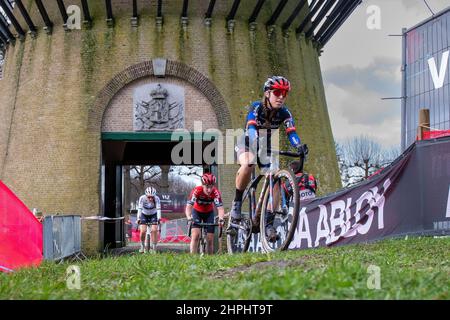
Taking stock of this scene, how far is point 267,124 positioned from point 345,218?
5440 mm

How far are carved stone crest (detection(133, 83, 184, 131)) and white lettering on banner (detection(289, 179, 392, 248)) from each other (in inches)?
368

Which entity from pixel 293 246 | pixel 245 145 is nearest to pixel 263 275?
pixel 245 145

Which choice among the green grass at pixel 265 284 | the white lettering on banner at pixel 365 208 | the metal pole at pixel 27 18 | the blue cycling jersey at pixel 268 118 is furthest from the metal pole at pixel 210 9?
the green grass at pixel 265 284

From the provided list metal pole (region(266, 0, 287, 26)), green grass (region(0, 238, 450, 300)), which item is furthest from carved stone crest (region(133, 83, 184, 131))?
green grass (region(0, 238, 450, 300))

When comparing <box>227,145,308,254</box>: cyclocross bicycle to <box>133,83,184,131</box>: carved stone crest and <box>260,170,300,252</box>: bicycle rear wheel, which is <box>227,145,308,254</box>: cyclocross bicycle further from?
<box>133,83,184,131</box>: carved stone crest

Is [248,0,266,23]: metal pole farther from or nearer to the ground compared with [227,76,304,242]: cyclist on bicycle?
farther from the ground

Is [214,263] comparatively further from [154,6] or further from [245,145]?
[154,6]

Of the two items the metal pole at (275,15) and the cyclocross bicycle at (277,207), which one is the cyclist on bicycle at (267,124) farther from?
the metal pole at (275,15)

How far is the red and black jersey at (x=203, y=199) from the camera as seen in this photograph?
12.8 metres

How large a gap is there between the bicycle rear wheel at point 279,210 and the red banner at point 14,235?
3934mm

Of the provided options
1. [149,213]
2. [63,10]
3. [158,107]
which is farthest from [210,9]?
[149,213]

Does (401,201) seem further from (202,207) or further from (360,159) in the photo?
(360,159)

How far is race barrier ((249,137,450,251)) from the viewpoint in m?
10.5

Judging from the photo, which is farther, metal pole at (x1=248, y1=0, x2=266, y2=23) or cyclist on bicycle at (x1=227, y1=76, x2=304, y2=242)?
metal pole at (x1=248, y1=0, x2=266, y2=23)
